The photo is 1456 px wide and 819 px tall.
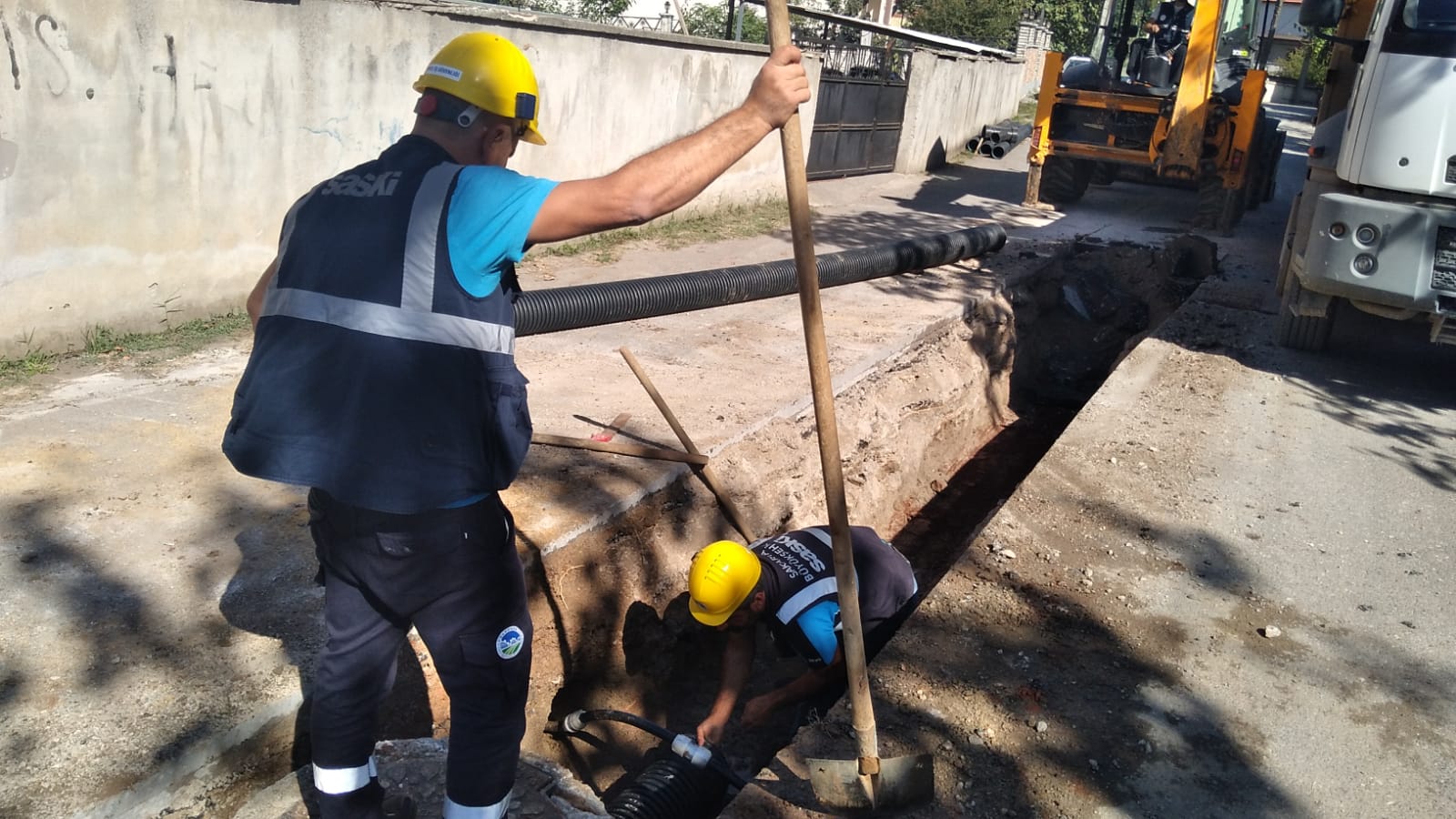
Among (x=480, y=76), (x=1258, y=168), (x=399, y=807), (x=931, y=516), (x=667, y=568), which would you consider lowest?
(x=931, y=516)

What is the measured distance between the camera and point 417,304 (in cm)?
200

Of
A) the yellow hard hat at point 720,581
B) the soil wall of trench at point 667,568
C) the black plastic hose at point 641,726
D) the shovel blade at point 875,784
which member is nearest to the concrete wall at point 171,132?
the soil wall of trench at point 667,568

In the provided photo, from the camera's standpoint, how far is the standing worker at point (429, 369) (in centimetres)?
201

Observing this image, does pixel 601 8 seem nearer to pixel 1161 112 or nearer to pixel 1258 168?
pixel 1258 168

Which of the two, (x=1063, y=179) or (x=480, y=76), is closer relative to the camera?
(x=480, y=76)

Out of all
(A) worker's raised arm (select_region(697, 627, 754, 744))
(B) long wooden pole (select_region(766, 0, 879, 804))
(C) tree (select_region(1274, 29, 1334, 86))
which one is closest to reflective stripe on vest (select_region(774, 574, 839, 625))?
Answer: (A) worker's raised arm (select_region(697, 627, 754, 744))

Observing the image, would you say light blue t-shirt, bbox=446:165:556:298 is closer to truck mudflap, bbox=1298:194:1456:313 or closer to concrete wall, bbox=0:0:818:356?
concrete wall, bbox=0:0:818:356

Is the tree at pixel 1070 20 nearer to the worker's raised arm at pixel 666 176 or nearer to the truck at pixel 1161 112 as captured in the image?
the truck at pixel 1161 112

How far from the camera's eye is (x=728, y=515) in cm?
483

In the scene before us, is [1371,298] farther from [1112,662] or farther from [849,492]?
[1112,662]

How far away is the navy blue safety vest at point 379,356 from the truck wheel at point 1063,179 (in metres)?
12.8

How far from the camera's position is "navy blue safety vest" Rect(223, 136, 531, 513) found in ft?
6.56

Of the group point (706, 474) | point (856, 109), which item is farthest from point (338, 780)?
point (856, 109)

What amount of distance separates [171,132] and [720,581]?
14.9 ft
